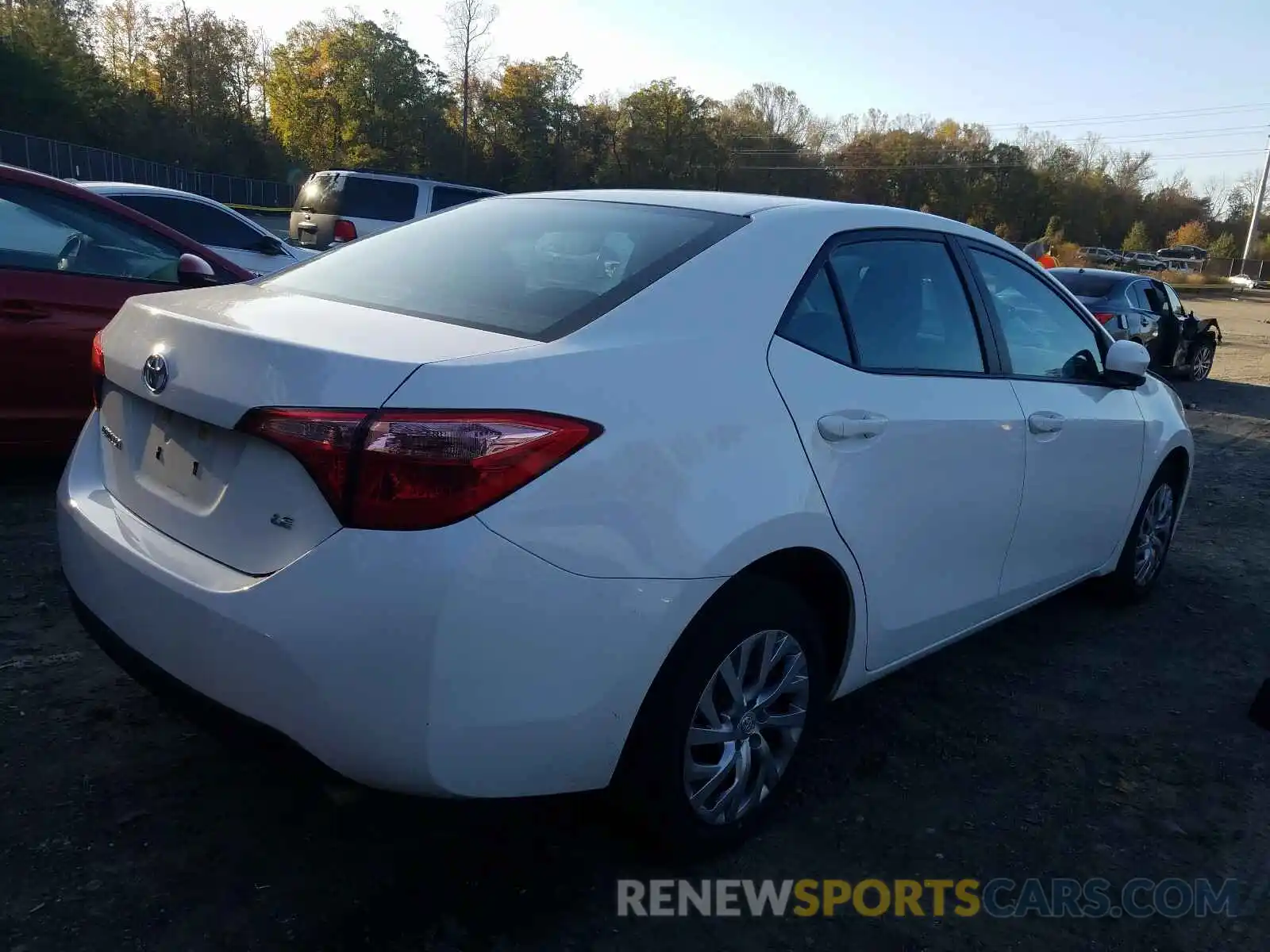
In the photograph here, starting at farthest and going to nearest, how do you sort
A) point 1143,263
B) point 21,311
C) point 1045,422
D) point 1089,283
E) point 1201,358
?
point 1143,263, point 1201,358, point 1089,283, point 21,311, point 1045,422

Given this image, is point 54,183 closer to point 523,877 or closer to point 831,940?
point 523,877

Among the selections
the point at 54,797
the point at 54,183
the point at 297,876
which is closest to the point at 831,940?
the point at 297,876

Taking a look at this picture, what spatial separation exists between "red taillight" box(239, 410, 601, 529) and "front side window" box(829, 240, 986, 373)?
49.8 inches

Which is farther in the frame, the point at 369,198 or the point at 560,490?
the point at 369,198

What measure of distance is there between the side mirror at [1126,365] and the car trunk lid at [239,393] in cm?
280

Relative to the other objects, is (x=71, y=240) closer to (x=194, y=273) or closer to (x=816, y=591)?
(x=194, y=273)

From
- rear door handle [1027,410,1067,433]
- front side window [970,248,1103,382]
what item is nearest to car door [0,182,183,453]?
front side window [970,248,1103,382]

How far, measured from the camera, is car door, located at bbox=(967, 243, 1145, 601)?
3537mm

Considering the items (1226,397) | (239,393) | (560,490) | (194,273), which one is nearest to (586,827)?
(560,490)

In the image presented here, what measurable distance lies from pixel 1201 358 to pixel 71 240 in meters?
15.6

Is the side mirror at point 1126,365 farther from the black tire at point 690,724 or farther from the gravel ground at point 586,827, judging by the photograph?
the black tire at point 690,724

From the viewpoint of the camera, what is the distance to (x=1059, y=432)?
3.63 m

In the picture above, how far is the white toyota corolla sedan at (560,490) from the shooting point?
1.92 meters

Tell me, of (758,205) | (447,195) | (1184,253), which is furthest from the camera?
(1184,253)
